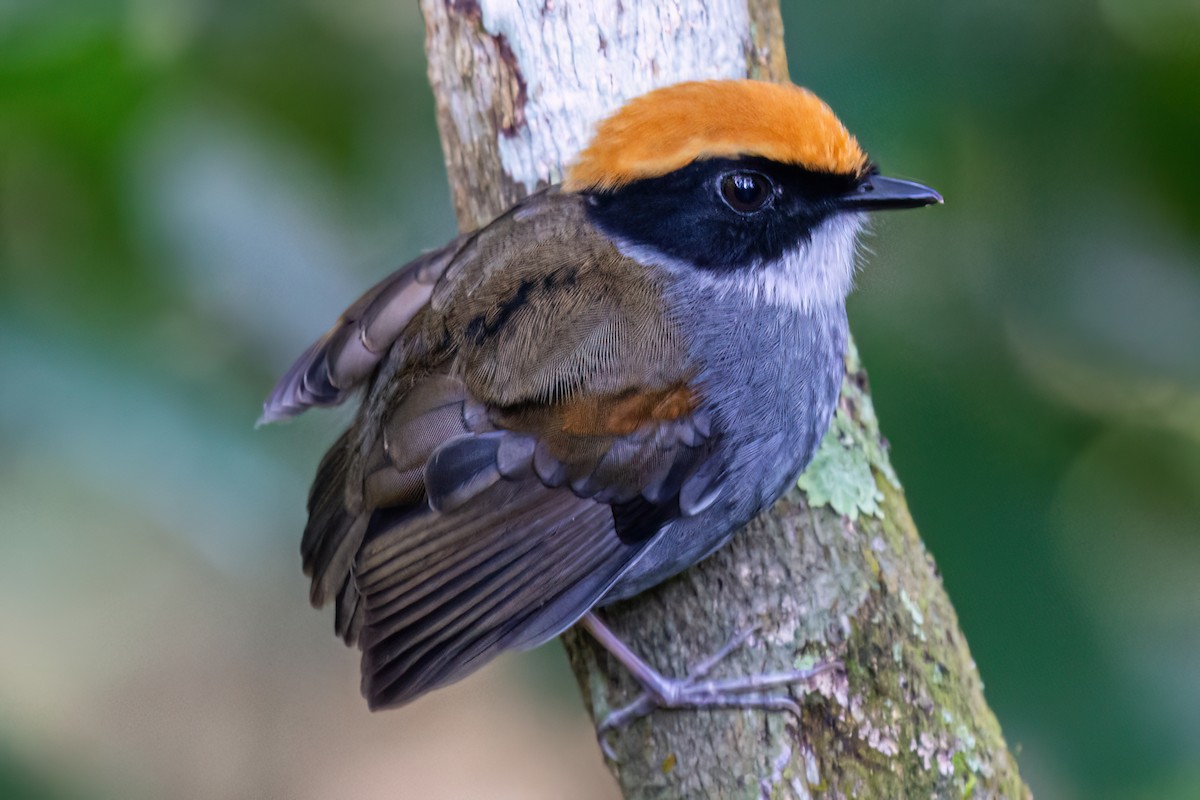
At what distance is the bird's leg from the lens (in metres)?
2.75

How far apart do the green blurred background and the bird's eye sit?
2.14ft

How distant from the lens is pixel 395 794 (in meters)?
5.13

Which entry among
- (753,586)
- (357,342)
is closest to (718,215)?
(753,586)

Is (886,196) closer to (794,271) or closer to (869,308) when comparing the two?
(794,271)

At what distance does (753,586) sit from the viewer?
2.88 metres

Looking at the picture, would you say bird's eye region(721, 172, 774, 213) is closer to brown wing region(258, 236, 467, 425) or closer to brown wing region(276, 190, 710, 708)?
brown wing region(276, 190, 710, 708)

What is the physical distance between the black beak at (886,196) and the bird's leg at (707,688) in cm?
103

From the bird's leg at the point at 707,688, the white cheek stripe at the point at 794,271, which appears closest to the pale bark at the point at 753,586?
the bird's leg at the point at 707,688

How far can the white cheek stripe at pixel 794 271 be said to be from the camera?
2764 millimetres

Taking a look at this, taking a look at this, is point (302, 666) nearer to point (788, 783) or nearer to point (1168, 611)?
point (788, 783)

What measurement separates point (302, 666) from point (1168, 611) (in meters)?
3.28

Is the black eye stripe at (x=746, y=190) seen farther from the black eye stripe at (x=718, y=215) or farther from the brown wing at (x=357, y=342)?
the brown wing at (x=357, y=342)

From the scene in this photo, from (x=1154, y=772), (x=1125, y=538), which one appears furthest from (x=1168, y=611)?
(x=1154, y=772)

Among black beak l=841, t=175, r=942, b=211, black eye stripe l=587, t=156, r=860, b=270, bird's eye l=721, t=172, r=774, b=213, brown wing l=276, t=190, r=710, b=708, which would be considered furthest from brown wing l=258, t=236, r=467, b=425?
black beak l=841, t=175, r=942, b=211
